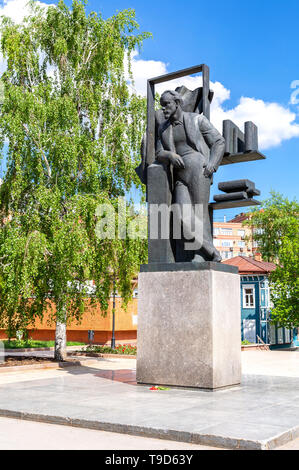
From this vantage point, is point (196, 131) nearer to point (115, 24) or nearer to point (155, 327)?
point (155, 327)

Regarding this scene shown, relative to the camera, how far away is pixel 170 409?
6090 millimetres

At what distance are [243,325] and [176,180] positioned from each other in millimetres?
26299

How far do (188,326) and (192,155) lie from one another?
2.78 meters

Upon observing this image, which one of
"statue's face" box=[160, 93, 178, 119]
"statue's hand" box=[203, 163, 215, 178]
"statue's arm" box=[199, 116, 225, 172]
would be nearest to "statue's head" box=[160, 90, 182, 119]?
"statue's face" box=[160, 93, 178, 119]

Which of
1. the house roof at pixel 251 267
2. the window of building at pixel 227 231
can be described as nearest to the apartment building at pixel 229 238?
the window of building at pixel 227 231

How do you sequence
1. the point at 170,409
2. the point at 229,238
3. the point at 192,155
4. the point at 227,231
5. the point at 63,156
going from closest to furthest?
the point at 170,409 < the point at 192,155 < the point at 63,156 < the point at 229,238 < the point at 227,231

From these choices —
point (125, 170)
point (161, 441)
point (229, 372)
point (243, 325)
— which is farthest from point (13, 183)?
point (243, 325)

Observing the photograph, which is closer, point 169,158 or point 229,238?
point 169,158

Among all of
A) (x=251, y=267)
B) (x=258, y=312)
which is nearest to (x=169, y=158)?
(x=258, y=312)

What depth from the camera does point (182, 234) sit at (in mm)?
8523

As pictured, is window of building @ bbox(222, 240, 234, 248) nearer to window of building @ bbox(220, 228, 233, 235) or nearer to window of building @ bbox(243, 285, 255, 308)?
window of building @ bbox(220, 228, 233, 235)

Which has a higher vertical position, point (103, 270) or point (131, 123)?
point (131, 123)

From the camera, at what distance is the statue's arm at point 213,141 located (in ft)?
28.0

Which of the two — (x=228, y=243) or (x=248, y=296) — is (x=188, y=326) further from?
(x=228, y=243)
